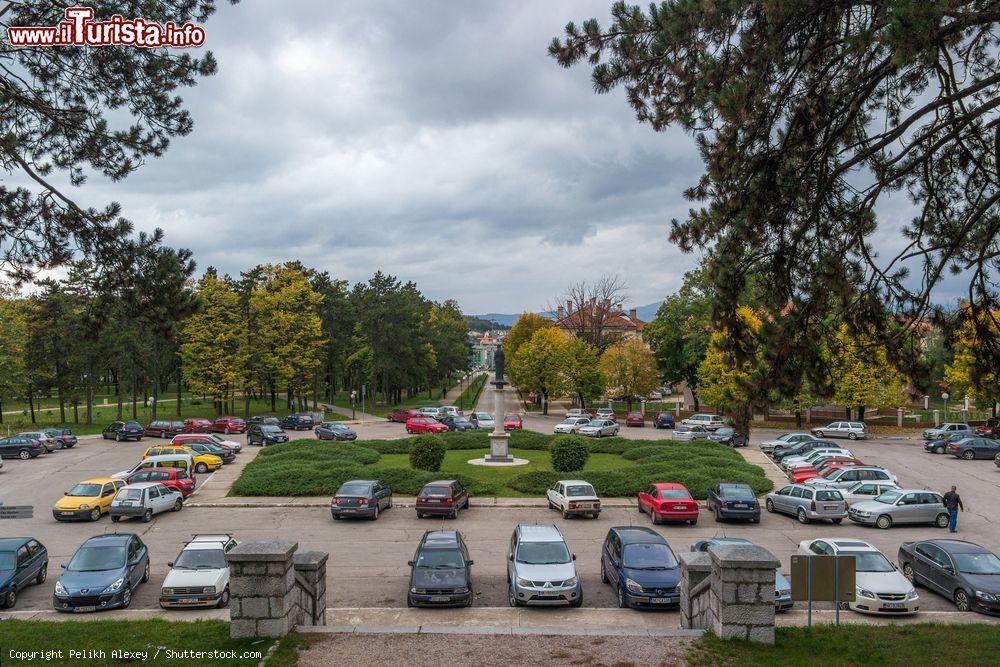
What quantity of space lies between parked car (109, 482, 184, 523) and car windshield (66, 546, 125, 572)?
9207 mm

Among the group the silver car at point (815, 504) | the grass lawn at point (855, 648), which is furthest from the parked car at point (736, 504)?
the grass lawn at point (855, 648)

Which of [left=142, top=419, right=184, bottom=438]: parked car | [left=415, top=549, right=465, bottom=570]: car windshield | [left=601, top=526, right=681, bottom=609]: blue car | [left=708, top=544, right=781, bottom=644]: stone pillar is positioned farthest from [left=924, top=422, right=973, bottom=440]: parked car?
[left=142, top=419, right=184, bottom=438]: parked car

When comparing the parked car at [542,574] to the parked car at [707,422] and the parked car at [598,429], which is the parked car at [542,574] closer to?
the parked car at [598,429]

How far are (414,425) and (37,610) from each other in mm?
37113

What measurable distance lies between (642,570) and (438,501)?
437 inches

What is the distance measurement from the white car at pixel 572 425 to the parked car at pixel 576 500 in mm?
25681

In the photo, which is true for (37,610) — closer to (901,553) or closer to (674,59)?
(674,59)

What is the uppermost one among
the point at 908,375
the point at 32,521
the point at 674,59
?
the point at 674,59

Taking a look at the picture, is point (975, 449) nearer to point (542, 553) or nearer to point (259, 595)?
point (542, 553)

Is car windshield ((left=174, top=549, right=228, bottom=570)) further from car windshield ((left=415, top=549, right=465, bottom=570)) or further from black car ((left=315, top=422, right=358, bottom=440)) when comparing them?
black car ((left=315, top=422, right=358, bottom=440))

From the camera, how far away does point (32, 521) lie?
976 inches

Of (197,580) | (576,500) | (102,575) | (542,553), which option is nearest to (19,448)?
(102,575)

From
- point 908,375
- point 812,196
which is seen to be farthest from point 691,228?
point 908,375

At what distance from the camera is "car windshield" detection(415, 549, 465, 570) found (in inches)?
592
